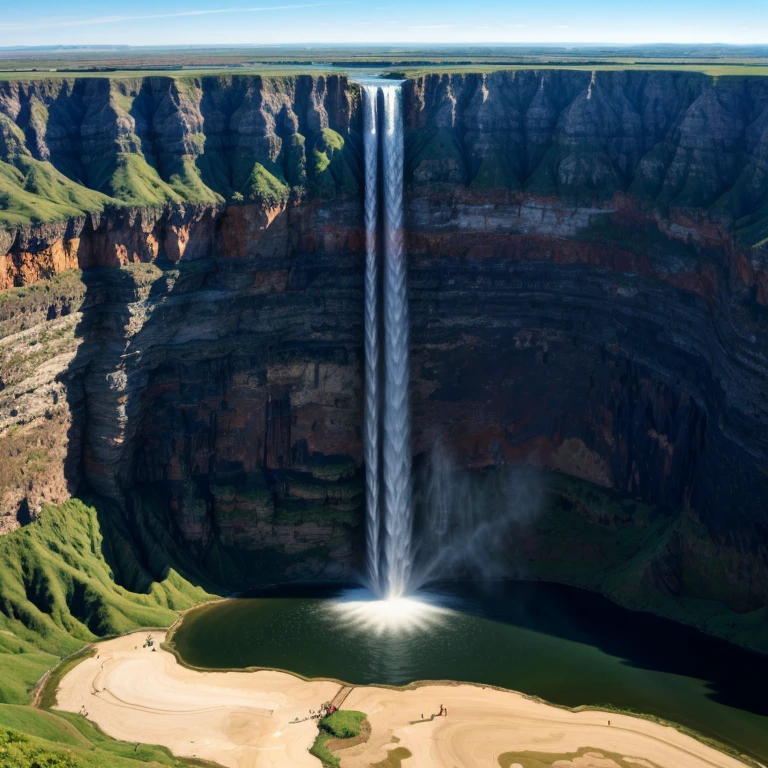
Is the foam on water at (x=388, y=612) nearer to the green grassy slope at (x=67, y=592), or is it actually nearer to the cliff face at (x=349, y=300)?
the cliff face at (x=349, y=300)

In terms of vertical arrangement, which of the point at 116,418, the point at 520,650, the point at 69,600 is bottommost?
the point at 520,650

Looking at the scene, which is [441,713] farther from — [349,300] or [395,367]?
[349,300]

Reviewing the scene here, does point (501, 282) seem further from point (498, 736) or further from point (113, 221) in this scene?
point (498, 736)

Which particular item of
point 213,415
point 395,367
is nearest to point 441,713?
point 395,367

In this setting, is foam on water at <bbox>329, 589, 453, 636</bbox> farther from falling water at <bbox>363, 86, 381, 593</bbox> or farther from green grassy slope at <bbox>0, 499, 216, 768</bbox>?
green grassy slope at <bbox>0, 499, 216, 768</bbox>

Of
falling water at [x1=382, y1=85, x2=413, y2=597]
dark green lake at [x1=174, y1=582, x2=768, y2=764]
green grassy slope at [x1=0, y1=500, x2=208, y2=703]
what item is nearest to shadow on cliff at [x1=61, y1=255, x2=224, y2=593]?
green grassy slope at [x1=0, y1=500, x2=208, y2=703]

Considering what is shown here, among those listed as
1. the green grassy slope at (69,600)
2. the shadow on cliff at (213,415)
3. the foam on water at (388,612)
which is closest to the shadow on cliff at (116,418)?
the shadow on cliff at (213,415)
